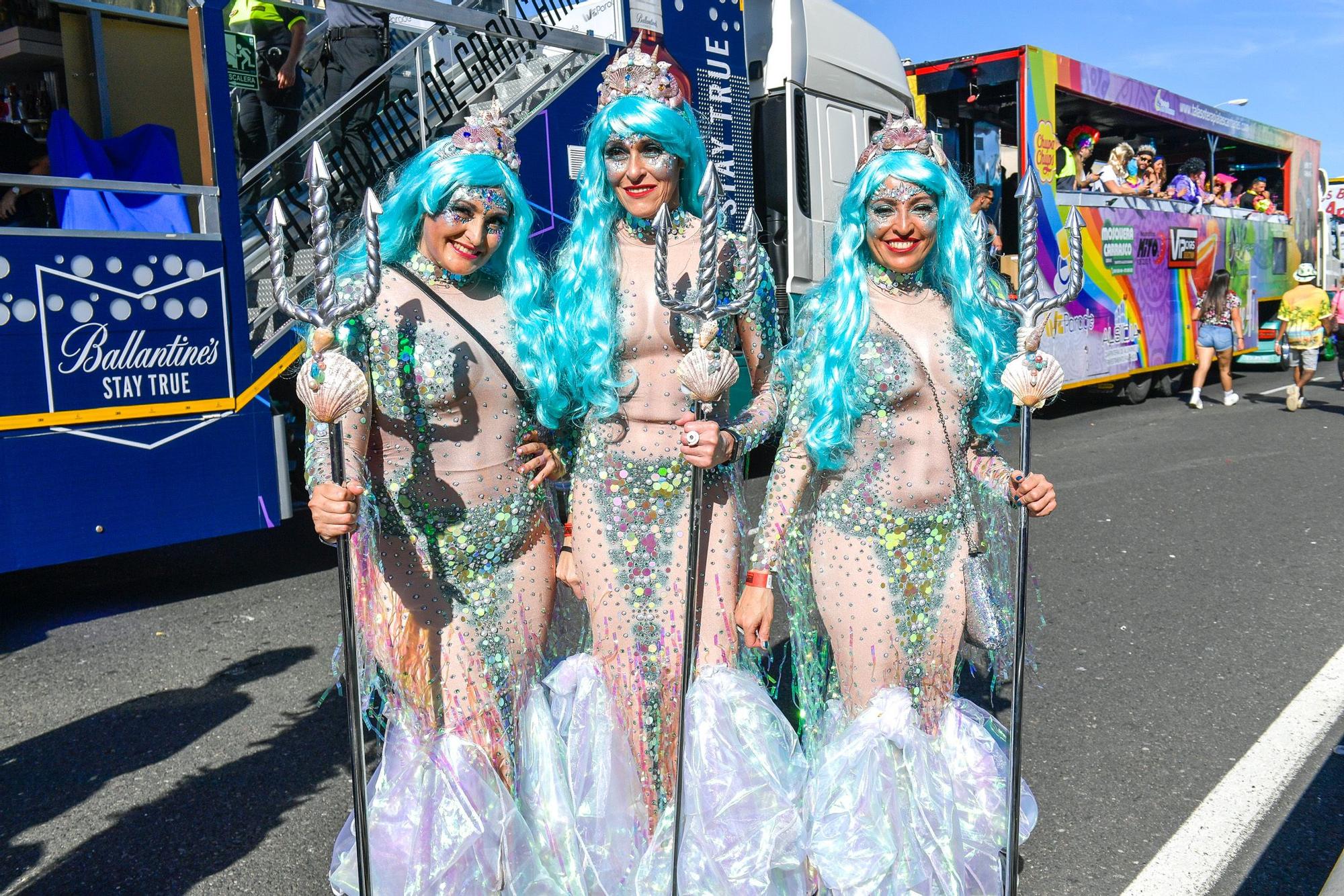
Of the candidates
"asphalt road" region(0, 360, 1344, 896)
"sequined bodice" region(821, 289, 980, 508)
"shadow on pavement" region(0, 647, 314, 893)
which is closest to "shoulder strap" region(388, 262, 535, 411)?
"sequined bodice" region(821, 289, 980, 508)

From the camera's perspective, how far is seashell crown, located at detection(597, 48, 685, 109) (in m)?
2.56

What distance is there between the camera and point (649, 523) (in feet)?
8.32

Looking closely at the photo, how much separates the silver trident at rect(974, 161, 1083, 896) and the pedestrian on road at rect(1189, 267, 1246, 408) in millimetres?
11409

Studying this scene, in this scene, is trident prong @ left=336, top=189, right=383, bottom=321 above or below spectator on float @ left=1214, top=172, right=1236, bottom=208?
below

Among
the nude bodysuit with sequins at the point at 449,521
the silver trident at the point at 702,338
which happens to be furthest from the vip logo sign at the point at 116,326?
the silver trident at the point at 702,338

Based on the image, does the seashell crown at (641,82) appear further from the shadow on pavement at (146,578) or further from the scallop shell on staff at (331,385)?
the shadow on pavement at (146,578)

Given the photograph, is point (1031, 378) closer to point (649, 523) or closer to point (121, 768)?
point (649, 523)

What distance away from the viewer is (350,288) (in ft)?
7.10

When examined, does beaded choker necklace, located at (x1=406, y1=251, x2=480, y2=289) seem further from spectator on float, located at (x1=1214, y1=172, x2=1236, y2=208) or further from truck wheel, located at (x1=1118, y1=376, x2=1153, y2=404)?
spectator on float, located at (x1=1214, y1=172, x2=1236, y2=208)

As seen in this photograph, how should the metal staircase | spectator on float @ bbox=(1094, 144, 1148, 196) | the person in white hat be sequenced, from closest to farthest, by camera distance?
the metal staircase
the person in white hat
spectator on float @ bbox=(1094, 144, 1148, 196)

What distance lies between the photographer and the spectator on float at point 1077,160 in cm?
1124

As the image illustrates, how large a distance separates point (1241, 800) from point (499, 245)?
8.95 ft

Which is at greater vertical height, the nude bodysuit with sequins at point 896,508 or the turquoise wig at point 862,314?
the turquoise wig at point 862,314

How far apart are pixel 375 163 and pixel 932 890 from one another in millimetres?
5597
